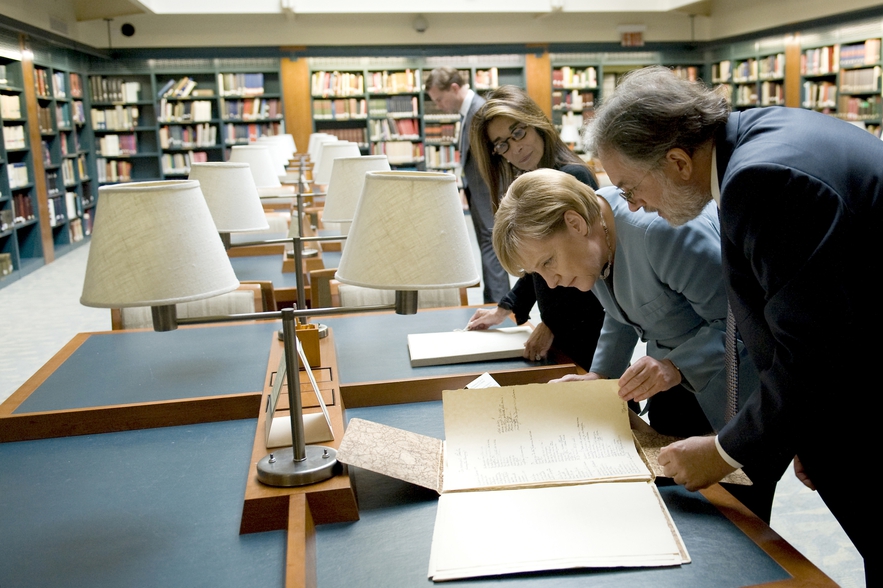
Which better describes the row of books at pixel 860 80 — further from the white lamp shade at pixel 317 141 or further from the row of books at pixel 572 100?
the white lamp shade at pixel 317 141

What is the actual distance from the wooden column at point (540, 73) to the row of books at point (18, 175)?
7066 millimetres

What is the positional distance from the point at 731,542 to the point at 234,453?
961mm

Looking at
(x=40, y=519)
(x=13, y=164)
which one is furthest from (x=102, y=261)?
(x=13, y=164)

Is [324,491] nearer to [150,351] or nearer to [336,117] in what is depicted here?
[150,351]

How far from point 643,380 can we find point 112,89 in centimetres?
1099

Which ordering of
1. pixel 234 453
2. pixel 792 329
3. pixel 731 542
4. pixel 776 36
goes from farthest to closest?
pixel 776 36 < pixel 234 453 < pixel 731 542 < pixel 792 329

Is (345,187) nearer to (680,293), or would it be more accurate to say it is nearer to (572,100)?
(680,293)

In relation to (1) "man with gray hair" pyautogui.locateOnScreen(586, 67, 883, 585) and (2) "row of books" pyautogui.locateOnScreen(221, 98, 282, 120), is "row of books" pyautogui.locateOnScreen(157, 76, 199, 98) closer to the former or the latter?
(2) "row of books" pyautogui.locateOnScreen(221, 98, 282, 120)

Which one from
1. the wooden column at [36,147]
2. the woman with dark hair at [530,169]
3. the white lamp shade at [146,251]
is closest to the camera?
the white lamp shade at [146,251]

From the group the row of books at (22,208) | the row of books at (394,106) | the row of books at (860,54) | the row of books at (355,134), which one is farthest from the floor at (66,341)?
the row of books at (860,54)

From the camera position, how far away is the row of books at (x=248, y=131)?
437 inches

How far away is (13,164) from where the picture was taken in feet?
26.3

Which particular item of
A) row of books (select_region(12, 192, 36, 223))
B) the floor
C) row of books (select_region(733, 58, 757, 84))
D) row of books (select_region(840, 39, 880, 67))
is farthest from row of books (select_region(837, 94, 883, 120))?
row of books (select_region(12, 192, 36, 223))

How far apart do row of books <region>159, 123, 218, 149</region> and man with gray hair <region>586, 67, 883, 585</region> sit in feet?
34.8
